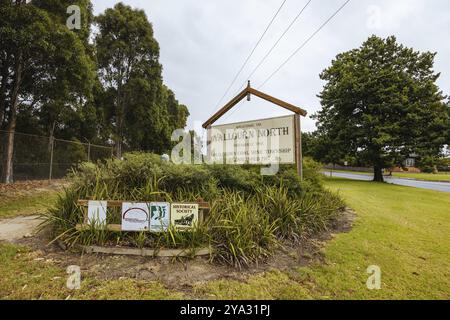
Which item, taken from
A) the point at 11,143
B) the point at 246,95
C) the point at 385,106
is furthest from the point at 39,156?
the point at 385,106

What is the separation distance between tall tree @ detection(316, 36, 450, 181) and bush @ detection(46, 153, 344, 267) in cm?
1382

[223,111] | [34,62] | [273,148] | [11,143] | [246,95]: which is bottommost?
[273,148]

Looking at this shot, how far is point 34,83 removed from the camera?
9430mm

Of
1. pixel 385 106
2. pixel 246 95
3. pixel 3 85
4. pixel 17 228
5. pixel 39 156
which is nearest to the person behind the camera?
pixel 17 228

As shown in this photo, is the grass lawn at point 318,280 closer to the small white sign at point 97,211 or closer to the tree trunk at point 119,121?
the small white sign at point 97,211

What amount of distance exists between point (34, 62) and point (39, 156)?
12.4 ft

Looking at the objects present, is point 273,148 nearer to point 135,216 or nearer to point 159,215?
point 159,215

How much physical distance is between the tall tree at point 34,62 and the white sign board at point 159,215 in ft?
23.1

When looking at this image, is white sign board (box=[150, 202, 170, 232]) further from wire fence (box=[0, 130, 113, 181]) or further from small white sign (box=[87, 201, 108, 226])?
wire fence (box=[0, 130, 113, 181])

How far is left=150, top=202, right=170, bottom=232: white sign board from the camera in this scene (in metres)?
3.61

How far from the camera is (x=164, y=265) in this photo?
10.4ft
